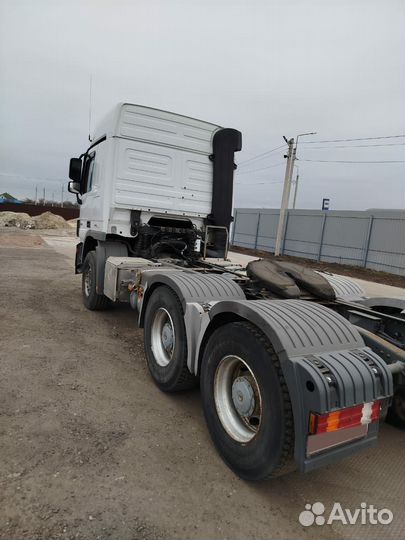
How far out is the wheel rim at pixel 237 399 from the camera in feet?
8.69

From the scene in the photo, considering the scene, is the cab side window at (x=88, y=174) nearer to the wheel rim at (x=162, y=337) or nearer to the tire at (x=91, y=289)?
the tire at (x=91, y=289)

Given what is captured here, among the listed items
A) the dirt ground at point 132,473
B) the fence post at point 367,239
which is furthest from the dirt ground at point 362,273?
the dirt ground at point 132,473

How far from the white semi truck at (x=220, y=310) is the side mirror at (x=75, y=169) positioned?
0.07ft

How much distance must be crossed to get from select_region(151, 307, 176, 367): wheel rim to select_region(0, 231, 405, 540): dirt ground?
12.3 inches

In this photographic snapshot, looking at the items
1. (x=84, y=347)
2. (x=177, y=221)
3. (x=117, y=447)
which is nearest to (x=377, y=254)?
(x=177, y=221)

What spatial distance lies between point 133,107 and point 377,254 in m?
17.7

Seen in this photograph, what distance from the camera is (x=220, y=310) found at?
2.90m

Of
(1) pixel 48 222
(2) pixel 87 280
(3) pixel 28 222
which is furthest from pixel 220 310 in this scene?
(3) pixel 28 222

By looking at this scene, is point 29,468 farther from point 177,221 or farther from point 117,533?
point 177,221

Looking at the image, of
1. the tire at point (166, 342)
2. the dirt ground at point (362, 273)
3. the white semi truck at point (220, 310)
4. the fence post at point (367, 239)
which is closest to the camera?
the white semi truck at point (220, 310)

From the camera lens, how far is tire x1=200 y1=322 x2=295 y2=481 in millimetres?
2287

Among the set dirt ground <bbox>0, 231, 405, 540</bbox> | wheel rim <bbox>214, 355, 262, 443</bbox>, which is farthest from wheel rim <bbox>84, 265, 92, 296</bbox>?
wheel rim <bbox>214, 355, 262, 443</bbox>

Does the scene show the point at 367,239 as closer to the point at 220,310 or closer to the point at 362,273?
the point at 362,273

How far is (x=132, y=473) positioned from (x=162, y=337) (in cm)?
→ 161
